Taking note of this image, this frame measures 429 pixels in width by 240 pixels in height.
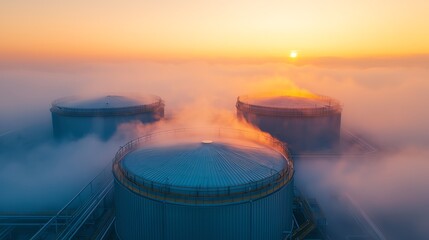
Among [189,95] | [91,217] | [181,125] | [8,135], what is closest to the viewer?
[91,217]

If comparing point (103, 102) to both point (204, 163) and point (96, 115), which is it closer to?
point (96, 115)

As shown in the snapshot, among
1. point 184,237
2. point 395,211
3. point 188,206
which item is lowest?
point 395,211

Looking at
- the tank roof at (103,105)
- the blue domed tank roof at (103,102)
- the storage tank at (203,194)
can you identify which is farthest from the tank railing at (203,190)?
the blue domed tank roof at (103,102)

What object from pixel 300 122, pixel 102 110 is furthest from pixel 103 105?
pixel 300 122

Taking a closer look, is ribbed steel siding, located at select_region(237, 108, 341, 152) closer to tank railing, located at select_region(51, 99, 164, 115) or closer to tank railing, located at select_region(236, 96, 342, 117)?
tank railing, located at select_region(236, 96, 342, 117)

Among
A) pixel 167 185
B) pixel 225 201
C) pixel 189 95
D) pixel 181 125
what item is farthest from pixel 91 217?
pixel 189 95

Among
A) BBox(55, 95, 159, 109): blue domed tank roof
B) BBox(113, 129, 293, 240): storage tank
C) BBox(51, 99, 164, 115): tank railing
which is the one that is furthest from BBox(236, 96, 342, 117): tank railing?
BBox(113, 129, 293, 240): storage tank

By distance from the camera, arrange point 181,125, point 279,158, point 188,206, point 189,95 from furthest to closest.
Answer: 1. point 189,95
2. point 181,125
3. point 279,158
4. point 188,206

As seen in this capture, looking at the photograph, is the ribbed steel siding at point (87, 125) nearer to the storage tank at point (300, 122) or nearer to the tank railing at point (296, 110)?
the tank railing at point (296, 110)

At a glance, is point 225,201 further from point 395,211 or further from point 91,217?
point 395,211
